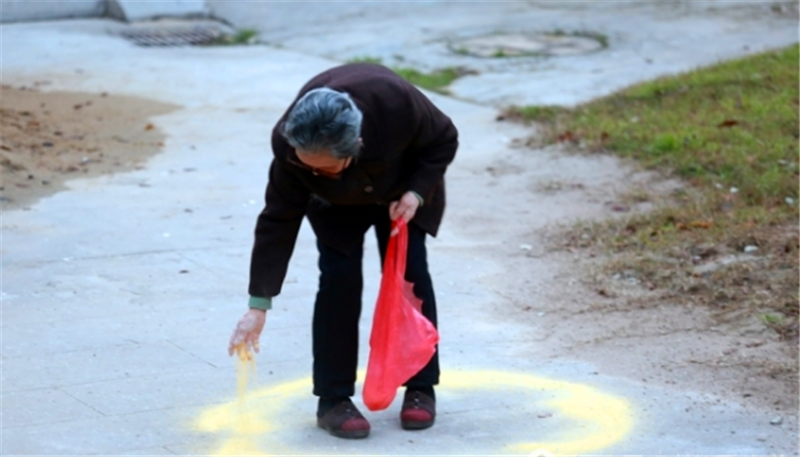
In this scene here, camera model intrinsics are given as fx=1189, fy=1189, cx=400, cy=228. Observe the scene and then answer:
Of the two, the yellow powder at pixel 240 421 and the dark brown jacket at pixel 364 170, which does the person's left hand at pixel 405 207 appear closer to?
the dark brown jacket at pixel 364 170

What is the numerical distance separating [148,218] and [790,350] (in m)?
3.66

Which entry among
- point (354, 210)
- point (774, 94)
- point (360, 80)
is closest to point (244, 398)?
point (354, 210)

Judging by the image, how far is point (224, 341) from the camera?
4.92 m

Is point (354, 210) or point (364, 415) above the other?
point (354, 210)

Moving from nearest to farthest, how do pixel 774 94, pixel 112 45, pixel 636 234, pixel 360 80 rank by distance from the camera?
1. pixel 360 80
2. pixel 636 234
3. pixel 774 94
4. pixel 112 45

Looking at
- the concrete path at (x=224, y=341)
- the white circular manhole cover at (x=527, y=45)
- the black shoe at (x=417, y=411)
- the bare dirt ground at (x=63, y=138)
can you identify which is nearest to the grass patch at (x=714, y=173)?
the concrete path at (x=224, y=341)

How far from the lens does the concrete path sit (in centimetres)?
398

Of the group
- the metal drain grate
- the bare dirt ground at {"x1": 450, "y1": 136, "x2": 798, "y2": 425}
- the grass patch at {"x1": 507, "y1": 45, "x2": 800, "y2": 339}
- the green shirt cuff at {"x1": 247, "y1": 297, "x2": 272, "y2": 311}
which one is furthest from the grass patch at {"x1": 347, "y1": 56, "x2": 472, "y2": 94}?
the green shirt cuff at {"x1": 247, "y1": 297, "x2": 272, "y2": 311}

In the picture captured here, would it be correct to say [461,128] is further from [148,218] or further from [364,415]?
[364,415]

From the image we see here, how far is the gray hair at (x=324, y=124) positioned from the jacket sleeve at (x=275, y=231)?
36 centimetres

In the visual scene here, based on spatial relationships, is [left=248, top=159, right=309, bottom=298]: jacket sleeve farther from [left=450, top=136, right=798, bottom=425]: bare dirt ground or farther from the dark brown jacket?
[left=450, top=136, right=798, bottom=425]: bare dirt ground

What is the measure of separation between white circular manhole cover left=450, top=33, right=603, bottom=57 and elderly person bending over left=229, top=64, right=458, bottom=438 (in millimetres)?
7867

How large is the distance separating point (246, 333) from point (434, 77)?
7317 mm

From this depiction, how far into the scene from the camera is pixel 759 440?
12.8ft
